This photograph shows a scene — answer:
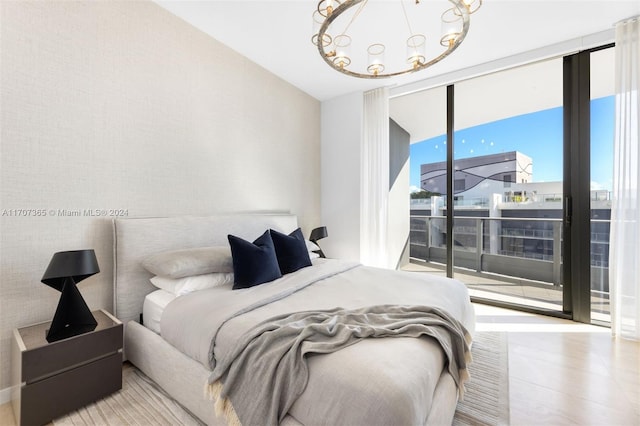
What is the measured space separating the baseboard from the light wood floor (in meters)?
0.06

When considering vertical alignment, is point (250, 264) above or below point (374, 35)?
below

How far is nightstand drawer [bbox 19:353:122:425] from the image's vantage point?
1411mm

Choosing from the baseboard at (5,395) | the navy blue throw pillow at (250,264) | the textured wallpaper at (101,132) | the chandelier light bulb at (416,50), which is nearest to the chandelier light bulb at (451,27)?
the chandelier light bulb at (416,50)

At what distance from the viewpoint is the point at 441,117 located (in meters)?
3.80

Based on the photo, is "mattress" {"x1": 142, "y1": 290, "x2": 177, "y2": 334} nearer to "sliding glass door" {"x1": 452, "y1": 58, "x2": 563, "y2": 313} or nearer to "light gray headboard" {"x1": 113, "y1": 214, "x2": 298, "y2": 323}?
"light gray headboard" {"x1": 113, "y1": 214, "x2": 298, "y2": 323}

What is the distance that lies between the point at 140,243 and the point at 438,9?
313cm

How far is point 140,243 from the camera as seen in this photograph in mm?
2104

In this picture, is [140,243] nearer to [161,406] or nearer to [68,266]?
[68,266]

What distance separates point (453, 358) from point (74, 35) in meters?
3.13

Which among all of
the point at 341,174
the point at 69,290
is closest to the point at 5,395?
the point at 69,290

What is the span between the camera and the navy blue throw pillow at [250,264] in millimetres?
2070

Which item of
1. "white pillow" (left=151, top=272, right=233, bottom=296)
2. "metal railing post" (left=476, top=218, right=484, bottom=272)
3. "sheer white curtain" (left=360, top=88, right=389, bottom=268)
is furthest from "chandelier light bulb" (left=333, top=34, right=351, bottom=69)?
"metal railing post" (left=476, top=218, right=484, bottom=272)

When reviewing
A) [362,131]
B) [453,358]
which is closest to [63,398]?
[453,358]

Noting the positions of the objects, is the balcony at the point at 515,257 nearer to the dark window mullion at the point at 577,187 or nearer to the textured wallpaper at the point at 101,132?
the dark window mullion at the point at 577,187
